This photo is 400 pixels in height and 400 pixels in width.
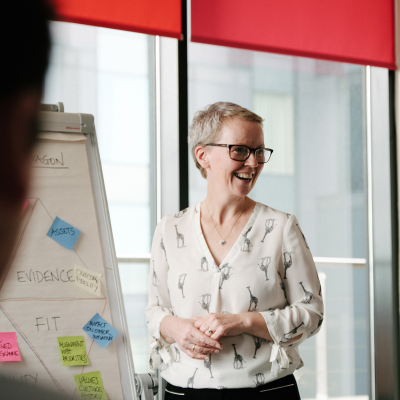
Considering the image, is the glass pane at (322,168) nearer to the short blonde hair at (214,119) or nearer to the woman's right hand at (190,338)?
the short blonde hair at (214,119)

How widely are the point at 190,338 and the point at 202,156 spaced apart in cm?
68

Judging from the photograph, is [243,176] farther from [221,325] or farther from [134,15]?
[134,15]

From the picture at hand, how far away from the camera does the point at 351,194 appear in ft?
10.4

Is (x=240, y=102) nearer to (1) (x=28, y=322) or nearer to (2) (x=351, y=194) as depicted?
(2) (x=351, y=194)

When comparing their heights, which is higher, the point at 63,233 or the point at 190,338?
the point at 63,233

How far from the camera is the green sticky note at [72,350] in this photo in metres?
1.40

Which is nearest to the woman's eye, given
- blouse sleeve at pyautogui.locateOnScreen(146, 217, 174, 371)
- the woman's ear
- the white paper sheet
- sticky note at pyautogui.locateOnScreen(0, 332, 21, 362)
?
the woman's ear

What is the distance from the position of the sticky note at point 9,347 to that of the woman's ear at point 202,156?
88cm

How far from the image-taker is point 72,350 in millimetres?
1418

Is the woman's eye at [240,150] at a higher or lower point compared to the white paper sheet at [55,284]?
higher

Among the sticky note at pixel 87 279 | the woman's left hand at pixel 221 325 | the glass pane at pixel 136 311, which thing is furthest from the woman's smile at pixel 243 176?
the glass pane at pixel 136 311

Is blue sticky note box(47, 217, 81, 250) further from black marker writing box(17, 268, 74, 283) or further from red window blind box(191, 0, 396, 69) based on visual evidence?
red window blind box(191, 0, 396, 69)

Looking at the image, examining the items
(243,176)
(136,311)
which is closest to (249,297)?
(243,176)

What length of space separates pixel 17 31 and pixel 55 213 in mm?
1370
